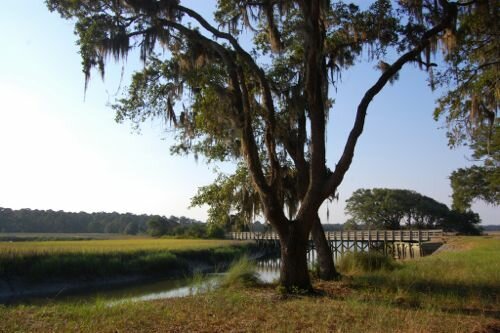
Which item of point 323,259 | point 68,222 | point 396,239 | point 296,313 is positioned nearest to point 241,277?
point 323,259

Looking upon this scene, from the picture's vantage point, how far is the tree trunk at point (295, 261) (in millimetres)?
9797

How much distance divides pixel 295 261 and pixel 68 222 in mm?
100352

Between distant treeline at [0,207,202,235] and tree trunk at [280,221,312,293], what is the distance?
66.2 metres

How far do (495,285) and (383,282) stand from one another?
91.1 inches

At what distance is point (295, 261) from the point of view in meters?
9.84

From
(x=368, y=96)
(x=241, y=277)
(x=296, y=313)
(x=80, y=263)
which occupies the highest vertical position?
(x=368, y=96)

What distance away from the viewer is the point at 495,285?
1025cm

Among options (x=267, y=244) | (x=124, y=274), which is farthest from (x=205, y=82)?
(x=267, y=244)

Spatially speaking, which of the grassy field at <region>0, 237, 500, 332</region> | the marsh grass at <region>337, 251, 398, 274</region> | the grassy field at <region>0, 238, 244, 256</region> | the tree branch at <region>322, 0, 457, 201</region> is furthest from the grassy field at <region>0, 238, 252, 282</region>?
the tree branch at <region>322, 0, 457, 201</region>

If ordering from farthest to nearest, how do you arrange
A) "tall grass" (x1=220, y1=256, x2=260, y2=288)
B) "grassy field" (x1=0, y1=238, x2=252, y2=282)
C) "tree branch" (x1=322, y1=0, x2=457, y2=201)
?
"grassy field" (x1=0, y1=238, x2=252, y2=282)
"tall grass" (x1=220, y1=256, x2=260, y2=288)
"tree branch" (x1=322, y1=0, x2=457, y2=201)

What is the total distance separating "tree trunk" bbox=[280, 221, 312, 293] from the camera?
9.80 meters

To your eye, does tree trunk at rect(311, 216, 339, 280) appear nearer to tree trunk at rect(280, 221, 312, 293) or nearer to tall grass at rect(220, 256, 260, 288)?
tall grass at rect(220, 256, 260, 288)

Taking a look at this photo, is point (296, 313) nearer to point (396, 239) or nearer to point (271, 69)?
point (271, 69)

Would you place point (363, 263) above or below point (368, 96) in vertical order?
A: below
